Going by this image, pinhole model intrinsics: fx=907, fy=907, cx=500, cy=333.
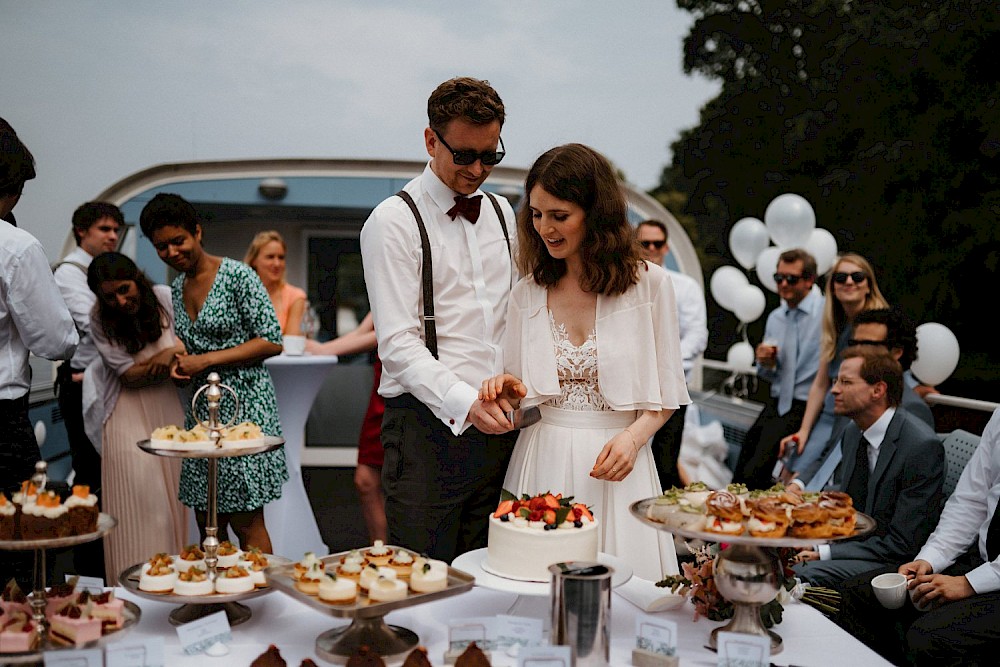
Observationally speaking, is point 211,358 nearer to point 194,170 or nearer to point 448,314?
point 448,314

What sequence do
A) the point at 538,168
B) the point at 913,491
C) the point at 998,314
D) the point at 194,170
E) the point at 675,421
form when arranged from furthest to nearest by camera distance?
the point at 998,314
the point at 194,170
the point at 675,421
the point at 913,491
the point at 538,168

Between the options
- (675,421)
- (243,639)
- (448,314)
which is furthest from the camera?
(675,421)

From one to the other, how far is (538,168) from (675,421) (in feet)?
8.02

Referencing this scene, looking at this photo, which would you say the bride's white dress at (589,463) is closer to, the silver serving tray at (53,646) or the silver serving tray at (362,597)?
the silver serving tray at (362,597)

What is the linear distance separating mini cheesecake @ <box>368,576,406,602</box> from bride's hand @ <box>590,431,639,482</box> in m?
0.59

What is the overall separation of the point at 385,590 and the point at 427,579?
0.24 ft

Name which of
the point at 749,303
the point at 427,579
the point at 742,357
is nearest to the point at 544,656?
the point at 427,579

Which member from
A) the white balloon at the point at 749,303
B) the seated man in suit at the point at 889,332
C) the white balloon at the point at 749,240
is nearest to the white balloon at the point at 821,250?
the white balloon at the point at 749,303

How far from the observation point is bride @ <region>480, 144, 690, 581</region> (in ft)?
6.75

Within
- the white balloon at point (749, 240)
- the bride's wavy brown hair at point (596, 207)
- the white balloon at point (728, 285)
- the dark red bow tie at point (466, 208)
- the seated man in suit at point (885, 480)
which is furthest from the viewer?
the white balloon at point (749, 240)

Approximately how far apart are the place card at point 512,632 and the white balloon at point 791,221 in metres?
5.54

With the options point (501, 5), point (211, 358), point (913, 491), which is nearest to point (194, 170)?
point (211, 358)

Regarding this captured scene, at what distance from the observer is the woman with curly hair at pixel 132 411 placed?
3.24 meters

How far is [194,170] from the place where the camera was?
6.55 metres
